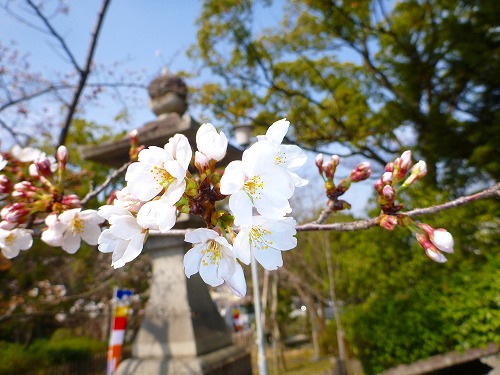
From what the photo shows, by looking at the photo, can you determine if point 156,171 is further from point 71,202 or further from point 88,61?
point 88,61

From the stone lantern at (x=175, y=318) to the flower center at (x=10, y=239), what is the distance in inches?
100

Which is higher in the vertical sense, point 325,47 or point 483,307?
point 325,47

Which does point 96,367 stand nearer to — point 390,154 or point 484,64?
point 390,154

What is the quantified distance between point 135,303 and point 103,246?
846 centimetres

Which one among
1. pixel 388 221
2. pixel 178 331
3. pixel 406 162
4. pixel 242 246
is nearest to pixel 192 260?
pixel 242 246

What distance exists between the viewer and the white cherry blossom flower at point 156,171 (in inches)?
34.2

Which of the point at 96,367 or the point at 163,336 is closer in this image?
the point at 163,336

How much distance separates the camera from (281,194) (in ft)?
2.80

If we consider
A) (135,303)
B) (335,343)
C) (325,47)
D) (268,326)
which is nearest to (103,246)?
(135,303)

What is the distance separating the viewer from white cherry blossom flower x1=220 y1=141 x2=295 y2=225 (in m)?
0.79

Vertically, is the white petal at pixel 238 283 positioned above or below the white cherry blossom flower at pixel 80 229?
below

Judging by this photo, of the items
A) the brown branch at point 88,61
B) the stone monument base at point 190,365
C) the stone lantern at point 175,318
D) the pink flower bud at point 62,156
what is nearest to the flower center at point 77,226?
the pink flower bud at point 62,156

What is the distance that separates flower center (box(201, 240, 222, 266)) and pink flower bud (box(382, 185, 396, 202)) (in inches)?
24.2

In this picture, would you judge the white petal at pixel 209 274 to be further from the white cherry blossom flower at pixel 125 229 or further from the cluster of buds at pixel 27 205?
the cluster of buds at pixel 27 205
